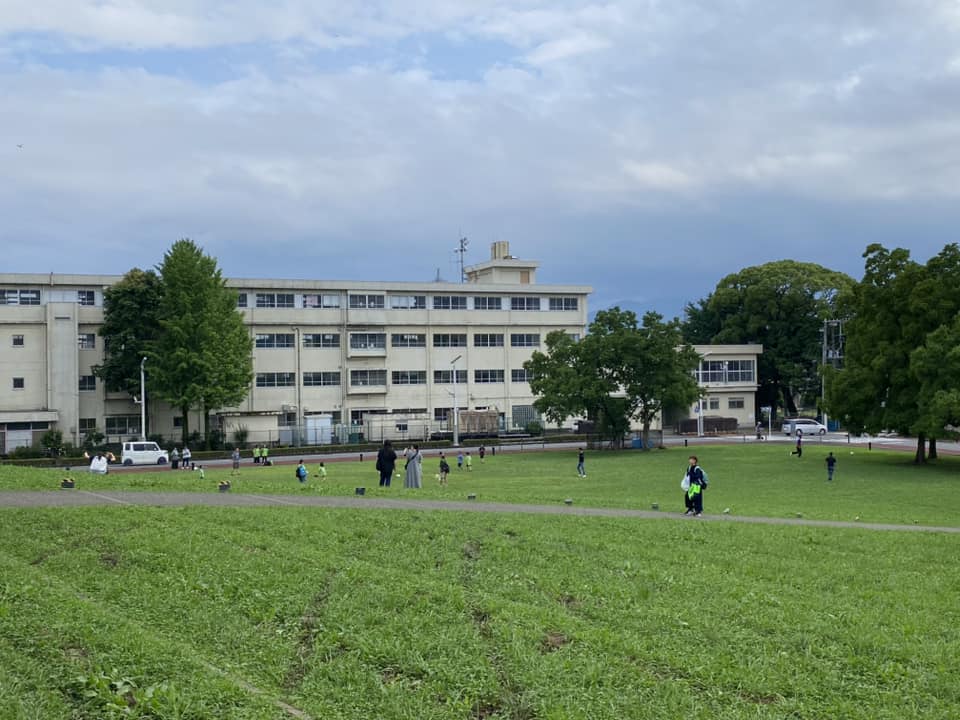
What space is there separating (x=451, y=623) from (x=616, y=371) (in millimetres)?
55905

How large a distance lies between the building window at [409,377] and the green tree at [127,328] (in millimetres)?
20863

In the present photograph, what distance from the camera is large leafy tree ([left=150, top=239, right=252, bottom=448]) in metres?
67.2

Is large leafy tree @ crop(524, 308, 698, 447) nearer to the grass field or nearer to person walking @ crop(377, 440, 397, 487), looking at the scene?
person walking @ crop(377, 440, 397, 487)

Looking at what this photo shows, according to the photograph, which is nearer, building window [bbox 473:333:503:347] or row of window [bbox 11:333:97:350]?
row of window [bbox 11:333:97:350]

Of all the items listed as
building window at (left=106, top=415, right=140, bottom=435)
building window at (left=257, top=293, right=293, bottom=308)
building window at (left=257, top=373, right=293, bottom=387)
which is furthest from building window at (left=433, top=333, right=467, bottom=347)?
building window at (left=106, top=415, right=140, bottom=435)

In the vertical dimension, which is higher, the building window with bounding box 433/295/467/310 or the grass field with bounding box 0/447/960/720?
the building window with bounding box 433/295/467/310

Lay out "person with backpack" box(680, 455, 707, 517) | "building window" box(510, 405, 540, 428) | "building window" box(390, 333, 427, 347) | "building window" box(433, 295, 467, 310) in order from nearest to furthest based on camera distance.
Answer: "person with backpack" box(680, 455, 707, 517) < "building window" box(390, 333, 427, 347) < "building window" box(510, 405, 540, 428) < "building window" box(433, 295, 467, 310)

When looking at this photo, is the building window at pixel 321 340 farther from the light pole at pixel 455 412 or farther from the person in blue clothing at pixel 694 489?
the person in blue clothing at pixel 694 489

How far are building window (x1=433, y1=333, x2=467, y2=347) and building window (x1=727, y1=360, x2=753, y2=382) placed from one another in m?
29.7

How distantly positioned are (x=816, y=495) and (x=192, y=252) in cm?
5022

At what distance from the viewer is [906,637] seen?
1244 cm

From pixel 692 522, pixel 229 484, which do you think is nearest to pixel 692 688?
pixel 692 522

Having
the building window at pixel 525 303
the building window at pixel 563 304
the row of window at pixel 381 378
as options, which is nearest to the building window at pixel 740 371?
the building window at pixel 563 304

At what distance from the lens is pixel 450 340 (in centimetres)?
8406
